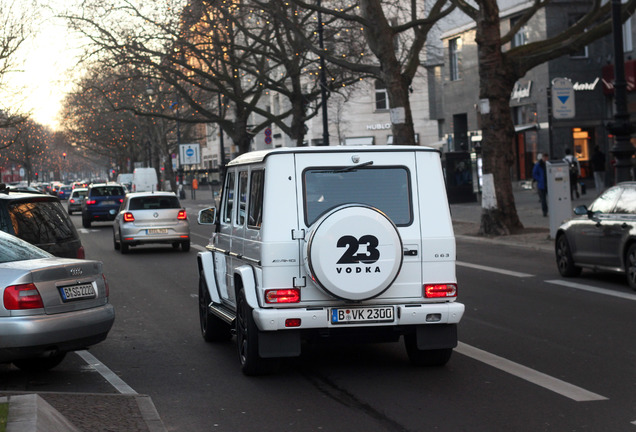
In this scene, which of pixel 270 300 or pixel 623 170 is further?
pixel 623 170

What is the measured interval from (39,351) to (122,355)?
180 cm

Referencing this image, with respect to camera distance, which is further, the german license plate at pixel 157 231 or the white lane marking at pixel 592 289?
the german license plate at pixel 157 231

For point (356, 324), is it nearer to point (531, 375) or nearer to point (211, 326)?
point (531, 375)

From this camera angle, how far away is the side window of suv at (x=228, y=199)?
407 inches

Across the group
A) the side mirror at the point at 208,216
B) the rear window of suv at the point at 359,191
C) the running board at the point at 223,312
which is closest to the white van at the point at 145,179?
the side mirror at the point at 208,216

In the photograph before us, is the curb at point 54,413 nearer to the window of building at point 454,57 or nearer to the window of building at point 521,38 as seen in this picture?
the window of building at point 521,38

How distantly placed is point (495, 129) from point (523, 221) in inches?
202

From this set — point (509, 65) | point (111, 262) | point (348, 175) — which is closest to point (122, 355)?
point (348, 175)

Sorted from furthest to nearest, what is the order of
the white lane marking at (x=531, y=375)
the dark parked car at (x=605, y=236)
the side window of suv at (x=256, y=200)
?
1. the dark parked car at (x=605, y=236)
2. the side window of suv at (x=256, y=200)
3. the white lane marking at (x=531, y=375)

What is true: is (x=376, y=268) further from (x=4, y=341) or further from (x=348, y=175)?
(x=4, y=341)

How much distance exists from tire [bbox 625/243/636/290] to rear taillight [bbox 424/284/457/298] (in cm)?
642

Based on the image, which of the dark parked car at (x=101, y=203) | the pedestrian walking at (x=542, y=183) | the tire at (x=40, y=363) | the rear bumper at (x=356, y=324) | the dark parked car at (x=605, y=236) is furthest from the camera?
the dark parked car at (x=101, y=203)

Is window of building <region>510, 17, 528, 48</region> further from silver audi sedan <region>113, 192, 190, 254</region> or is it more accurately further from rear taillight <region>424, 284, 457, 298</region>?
rear taillight <region>424, 284, 457, 298</region>

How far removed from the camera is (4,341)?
330 inches
